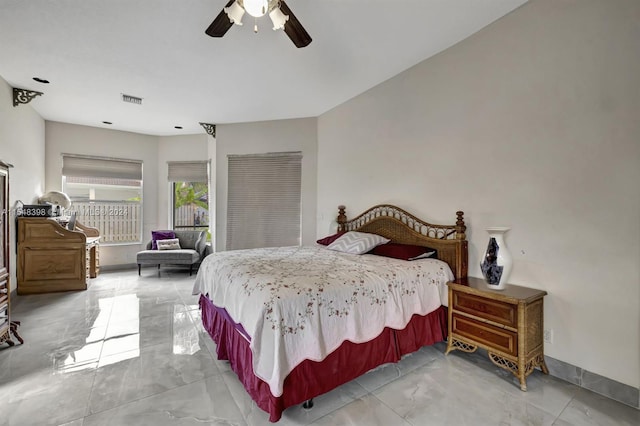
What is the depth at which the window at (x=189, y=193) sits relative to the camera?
20.4 ft

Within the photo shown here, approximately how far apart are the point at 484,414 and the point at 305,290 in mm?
1350

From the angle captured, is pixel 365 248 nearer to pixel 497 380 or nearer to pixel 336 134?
pixel 497 380

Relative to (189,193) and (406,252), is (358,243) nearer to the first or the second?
(406,252)

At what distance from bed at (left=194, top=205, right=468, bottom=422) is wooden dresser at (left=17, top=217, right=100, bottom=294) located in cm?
276

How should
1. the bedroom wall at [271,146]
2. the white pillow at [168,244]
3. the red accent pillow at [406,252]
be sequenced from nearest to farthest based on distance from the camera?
the red accent pillow at [406,252]
the bedroom wall at [271,146]
the white pillow at [168,244]

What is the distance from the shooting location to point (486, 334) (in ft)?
7.39

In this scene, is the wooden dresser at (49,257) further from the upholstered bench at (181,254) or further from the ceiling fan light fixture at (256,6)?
the ceiling fan light fixture at (256,6)

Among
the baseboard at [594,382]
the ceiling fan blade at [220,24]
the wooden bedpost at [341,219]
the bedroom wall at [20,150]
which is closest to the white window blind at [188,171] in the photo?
the bedroom wall at [20,150]

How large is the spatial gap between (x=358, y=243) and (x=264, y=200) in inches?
96.9

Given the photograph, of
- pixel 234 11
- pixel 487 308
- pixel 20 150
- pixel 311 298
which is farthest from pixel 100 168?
pixel 487 308

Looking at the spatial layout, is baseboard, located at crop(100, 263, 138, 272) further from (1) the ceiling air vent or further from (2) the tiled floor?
(1) the ceiling air vent

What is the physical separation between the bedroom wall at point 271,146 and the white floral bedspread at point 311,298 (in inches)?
88.0

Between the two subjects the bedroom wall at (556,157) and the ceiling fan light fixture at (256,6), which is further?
the bedroom wall at (556,157)

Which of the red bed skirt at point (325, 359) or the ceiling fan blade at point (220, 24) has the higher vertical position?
the ceiling fan blade at point (220, 24)
